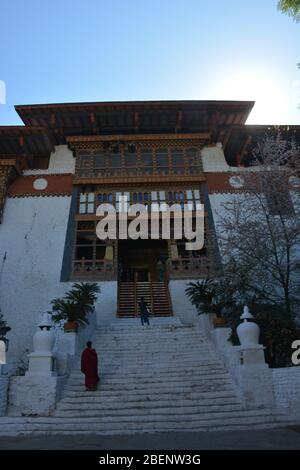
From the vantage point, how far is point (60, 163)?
19.1 m

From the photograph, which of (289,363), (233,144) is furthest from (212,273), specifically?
(233,144)

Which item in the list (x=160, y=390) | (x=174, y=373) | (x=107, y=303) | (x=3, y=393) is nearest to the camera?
(x=3, y=393)

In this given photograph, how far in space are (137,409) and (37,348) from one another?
2599 mm

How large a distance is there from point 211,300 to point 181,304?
3887mm

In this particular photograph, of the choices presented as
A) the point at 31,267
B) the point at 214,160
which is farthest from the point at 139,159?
the point at 31,267

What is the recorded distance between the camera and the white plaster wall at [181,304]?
14.4m

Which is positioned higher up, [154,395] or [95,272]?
[95,272]

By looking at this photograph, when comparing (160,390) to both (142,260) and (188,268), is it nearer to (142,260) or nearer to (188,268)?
(188,268)

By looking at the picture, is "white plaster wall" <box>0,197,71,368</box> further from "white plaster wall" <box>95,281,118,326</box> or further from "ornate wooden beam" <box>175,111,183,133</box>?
"ornate wooden beam" <box>175,111,183,133</box>

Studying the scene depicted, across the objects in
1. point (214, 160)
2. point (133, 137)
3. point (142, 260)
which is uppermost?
point (133, 137)

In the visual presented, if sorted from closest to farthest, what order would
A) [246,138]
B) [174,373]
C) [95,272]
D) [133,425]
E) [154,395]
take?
[133,425] < [154,395] < [174,373] < [95,272] < [246,138]

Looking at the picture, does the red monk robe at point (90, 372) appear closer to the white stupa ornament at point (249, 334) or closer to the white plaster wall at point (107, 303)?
the white stupa ornament at point (249, 334)

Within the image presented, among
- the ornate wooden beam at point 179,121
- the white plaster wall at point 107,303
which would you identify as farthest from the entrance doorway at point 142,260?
the ornate wooden beam at point 179,121

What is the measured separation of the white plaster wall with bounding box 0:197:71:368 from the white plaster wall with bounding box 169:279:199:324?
15.2 feet
